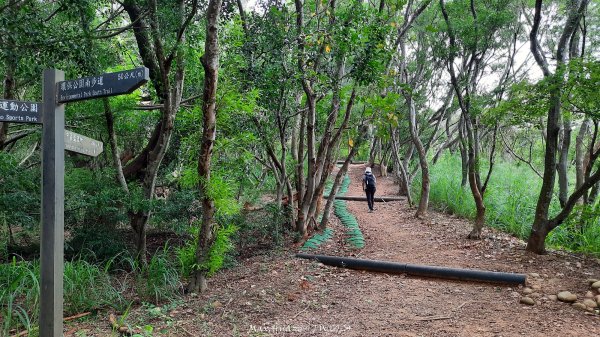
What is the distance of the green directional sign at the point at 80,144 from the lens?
3.15 meters

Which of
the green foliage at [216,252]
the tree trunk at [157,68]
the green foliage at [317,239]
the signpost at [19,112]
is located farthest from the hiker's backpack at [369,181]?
the signpost at [19,112]

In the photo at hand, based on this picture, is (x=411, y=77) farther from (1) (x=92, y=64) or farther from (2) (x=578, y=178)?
(1) (x=92, y=64)

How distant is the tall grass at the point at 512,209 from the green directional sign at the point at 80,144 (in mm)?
7029

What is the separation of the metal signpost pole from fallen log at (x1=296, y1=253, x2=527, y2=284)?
4.54 meters

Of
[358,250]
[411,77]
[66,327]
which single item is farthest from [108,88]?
[411,77]

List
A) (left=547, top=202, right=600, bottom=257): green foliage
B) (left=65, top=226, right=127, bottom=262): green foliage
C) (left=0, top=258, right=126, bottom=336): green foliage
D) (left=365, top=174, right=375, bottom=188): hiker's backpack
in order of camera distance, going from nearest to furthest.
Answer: (left=0, top=258, right=126, bottom=336): green foliage
(left=547, top=202, right=600, bottom=257): green foliage
(left=65, top=226, right=127, bottom=262): green foliage
(left=365, top=174, right=375, bottom=188): hiker's backpack

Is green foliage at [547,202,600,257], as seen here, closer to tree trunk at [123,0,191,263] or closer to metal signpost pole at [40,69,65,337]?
tree trunk at [123,0,191,263]

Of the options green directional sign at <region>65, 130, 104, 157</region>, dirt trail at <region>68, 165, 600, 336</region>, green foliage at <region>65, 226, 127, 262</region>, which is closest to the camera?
green directional sign at <region>65, 130, 104, 157</region>

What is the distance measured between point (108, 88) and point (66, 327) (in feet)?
9.20

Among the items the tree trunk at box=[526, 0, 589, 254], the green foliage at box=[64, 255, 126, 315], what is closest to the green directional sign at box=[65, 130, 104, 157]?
the green foliage at box=[64, 255, 126, 315]

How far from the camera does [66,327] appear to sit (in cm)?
420

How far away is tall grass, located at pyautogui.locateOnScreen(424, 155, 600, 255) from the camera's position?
7125mm

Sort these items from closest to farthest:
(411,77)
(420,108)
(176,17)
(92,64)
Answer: (92,64) → (176,17) → (411,77) → (420,108)

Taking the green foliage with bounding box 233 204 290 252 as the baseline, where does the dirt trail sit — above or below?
below
